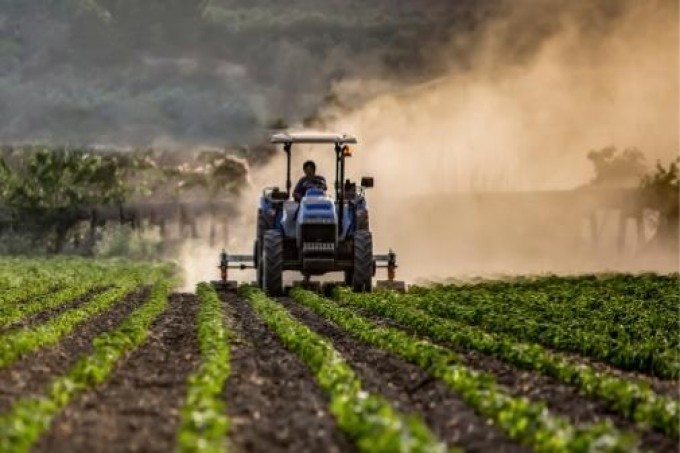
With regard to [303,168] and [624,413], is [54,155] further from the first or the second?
[624,413]

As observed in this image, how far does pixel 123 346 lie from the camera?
23000mm

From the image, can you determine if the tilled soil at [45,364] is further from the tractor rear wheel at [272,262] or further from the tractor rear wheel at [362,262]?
the tractor rear wheel at [362,262]

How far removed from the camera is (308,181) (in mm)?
38969

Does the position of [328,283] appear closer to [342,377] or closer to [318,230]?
[318,230]

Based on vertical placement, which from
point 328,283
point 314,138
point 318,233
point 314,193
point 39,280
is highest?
point 314,138

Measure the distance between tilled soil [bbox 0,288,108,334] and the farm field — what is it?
19 centimetres

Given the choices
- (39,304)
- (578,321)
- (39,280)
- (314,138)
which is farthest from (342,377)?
(39,280)

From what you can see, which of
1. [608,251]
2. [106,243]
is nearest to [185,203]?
[106,243]

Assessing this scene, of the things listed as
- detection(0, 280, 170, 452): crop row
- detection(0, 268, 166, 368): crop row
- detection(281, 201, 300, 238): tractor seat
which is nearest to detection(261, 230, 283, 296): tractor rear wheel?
detection(281, 201, 300, 238): tractor seat

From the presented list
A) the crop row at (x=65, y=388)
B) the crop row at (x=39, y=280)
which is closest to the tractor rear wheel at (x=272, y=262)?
the crop row at (x=39, y=280)

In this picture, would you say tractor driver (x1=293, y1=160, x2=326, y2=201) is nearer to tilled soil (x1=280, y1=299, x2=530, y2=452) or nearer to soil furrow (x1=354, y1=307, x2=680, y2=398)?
tilled soil (x1=280, y1=299, x2=530, y2=452)

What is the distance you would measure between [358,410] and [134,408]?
277 cm

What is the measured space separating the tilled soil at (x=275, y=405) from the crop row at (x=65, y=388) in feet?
5.55

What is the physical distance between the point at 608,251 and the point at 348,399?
77.5 m
